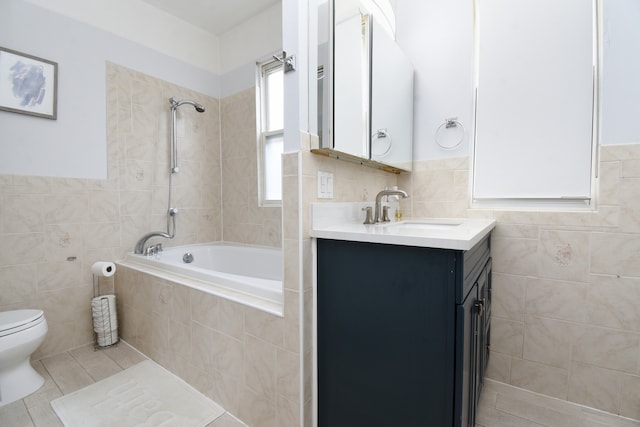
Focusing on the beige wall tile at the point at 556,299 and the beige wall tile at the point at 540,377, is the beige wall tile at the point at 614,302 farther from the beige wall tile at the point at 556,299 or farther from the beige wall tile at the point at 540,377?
the beige wall tile at the point at 540,377

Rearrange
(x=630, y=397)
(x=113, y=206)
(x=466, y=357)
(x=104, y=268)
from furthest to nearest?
(x=113, y=206)
(x=104, y=268)
(x=630, y=397)
(x=466, y=357)

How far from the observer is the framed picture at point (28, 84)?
180 cm

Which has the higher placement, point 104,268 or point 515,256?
point 515,256

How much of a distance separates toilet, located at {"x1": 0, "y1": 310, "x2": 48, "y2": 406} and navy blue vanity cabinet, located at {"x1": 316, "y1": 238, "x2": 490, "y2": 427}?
1.63m

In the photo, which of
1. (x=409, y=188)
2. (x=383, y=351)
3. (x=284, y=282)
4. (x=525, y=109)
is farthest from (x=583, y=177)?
(x=284, y=282)

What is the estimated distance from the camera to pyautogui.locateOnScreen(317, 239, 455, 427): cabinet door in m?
0.93

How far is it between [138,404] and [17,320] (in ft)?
2.71

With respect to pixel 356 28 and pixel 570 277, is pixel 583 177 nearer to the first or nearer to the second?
pixel 570 277

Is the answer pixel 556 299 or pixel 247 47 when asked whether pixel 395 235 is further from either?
pixel 247 47

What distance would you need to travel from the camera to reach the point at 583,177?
59.6 inches

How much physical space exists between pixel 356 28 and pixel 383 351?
4.88 ft

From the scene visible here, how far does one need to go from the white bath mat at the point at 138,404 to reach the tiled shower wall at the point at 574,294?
5.59 feet

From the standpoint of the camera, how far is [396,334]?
1014mm

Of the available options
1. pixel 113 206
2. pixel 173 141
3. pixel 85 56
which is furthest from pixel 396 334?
pixel 85 56
